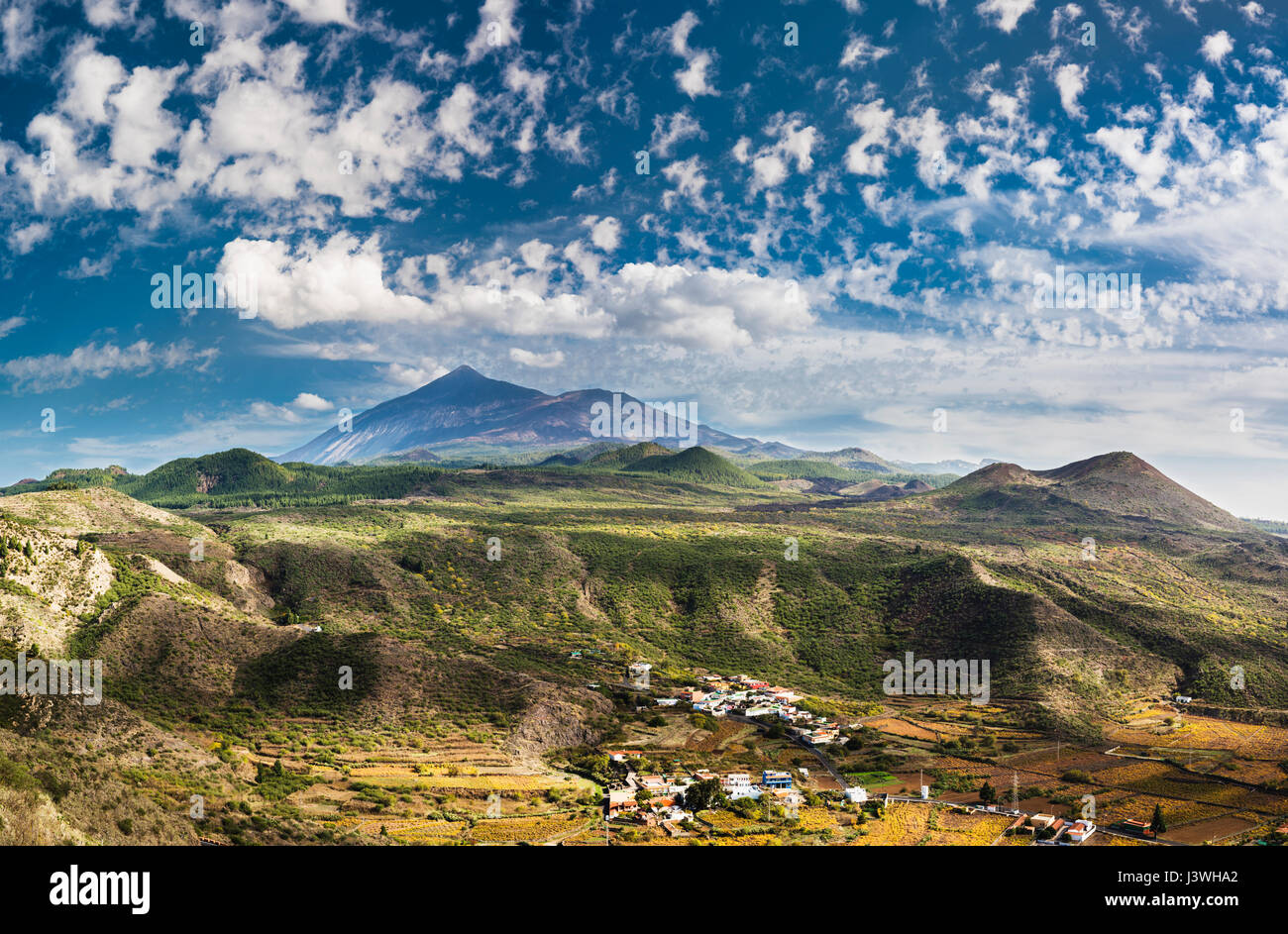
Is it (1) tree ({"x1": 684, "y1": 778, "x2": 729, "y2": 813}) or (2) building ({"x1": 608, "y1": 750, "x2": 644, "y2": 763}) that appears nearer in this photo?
(1) tree ({"x1": 684, "y1": 778, "x2": 729, "y2": 813})

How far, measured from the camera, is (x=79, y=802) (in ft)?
72.3

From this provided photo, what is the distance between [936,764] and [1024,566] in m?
60.6

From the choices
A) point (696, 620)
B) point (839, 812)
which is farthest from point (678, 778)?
point (696, 620)

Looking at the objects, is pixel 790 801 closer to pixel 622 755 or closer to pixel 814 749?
pixel 622 755

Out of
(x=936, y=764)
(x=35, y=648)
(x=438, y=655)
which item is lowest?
(x=936, y=764)

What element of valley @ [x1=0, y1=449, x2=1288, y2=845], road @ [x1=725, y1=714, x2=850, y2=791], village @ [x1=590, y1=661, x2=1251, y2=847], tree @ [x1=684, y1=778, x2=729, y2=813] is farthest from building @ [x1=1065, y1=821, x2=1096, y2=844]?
tree @ [x1=684, y1=778, x2=729, y2=813]

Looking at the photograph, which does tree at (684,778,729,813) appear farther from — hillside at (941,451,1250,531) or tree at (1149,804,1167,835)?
hillside at (941,451,1250,531)

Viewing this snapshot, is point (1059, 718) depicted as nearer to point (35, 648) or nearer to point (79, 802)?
point (79, 802)

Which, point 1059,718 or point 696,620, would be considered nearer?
point 1059,718

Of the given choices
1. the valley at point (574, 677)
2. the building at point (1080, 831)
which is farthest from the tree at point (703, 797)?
the building at point (1080, 831)

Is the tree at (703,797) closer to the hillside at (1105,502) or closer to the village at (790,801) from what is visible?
the village at (790,801)

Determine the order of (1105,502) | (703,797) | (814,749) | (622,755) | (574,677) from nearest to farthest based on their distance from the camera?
(703,797) < (622,755) < (814,749) < (574,677) < (1105,502)

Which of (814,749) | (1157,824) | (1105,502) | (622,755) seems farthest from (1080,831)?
(1105,502)

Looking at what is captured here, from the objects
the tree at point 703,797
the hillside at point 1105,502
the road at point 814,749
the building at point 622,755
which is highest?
the hillside at point 1105,502
